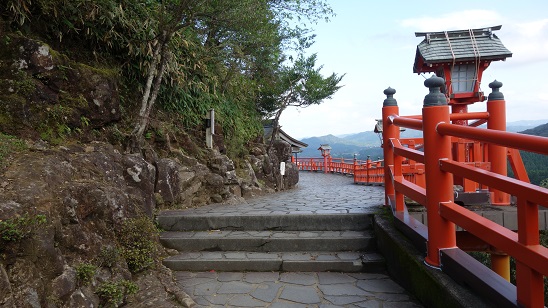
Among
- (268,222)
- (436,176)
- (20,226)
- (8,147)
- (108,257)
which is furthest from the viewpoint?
(268,222)

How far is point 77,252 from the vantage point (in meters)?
2.98

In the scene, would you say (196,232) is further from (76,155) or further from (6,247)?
(6,247)

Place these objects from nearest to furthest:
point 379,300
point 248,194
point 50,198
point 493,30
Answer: point 50,198 < point 379,300 < point 493,30 < point 248,194

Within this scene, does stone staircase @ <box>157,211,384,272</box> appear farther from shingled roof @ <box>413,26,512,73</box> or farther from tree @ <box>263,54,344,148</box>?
tree @ <box>263,54,344,148</box>

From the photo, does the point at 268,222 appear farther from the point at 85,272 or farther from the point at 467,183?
the point at 467,183

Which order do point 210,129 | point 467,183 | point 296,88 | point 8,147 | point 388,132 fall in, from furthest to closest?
point 296,88 < point 210,129 < point 467,183 < point 388,132 < point 8,147

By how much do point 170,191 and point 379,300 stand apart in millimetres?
3974

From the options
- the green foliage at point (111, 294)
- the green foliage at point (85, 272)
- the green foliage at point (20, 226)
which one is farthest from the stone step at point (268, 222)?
the green foliage at point (20, 226)

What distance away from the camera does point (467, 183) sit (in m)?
4.63

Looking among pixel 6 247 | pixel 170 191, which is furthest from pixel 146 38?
pixel 6 247

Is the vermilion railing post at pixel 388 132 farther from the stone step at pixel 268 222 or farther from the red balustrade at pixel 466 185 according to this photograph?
the stone step at pixel 268 222

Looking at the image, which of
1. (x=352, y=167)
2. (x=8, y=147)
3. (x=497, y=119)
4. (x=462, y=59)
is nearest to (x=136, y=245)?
(x=8, y=147)

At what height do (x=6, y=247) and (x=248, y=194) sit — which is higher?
(x=6, y=247)

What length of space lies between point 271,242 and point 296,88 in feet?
39.0
